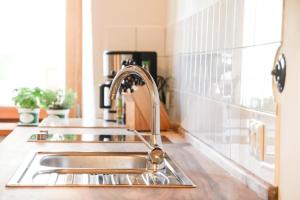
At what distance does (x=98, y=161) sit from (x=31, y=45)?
5.90 feet

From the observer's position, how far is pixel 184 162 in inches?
69.9

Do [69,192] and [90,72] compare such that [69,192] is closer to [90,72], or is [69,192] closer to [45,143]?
[45,143]

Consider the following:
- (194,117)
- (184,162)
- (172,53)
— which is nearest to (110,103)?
(172,53)

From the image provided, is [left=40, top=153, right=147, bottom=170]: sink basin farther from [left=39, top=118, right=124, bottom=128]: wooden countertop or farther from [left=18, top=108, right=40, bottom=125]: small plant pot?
[left=18, top=108, right=40, bottom=125]: small plant pot

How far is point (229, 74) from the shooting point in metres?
1.69

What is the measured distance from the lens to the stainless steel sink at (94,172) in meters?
1.44

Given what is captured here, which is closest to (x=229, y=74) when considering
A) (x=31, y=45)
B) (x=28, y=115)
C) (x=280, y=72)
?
(x=280, y=72)

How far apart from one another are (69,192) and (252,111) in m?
0.51

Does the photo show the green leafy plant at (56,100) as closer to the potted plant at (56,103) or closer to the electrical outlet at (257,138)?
the potted plant at (56,103)

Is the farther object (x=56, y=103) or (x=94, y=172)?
(x=56, y=103)

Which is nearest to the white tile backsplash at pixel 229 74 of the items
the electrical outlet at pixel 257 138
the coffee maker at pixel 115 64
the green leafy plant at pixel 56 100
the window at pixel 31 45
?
the electrical outlet at pixel 257 138

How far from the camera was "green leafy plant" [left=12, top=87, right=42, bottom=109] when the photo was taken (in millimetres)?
3045

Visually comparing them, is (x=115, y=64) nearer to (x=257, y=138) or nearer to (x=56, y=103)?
(x=56, y=103)

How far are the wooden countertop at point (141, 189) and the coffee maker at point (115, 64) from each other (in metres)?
0.79
